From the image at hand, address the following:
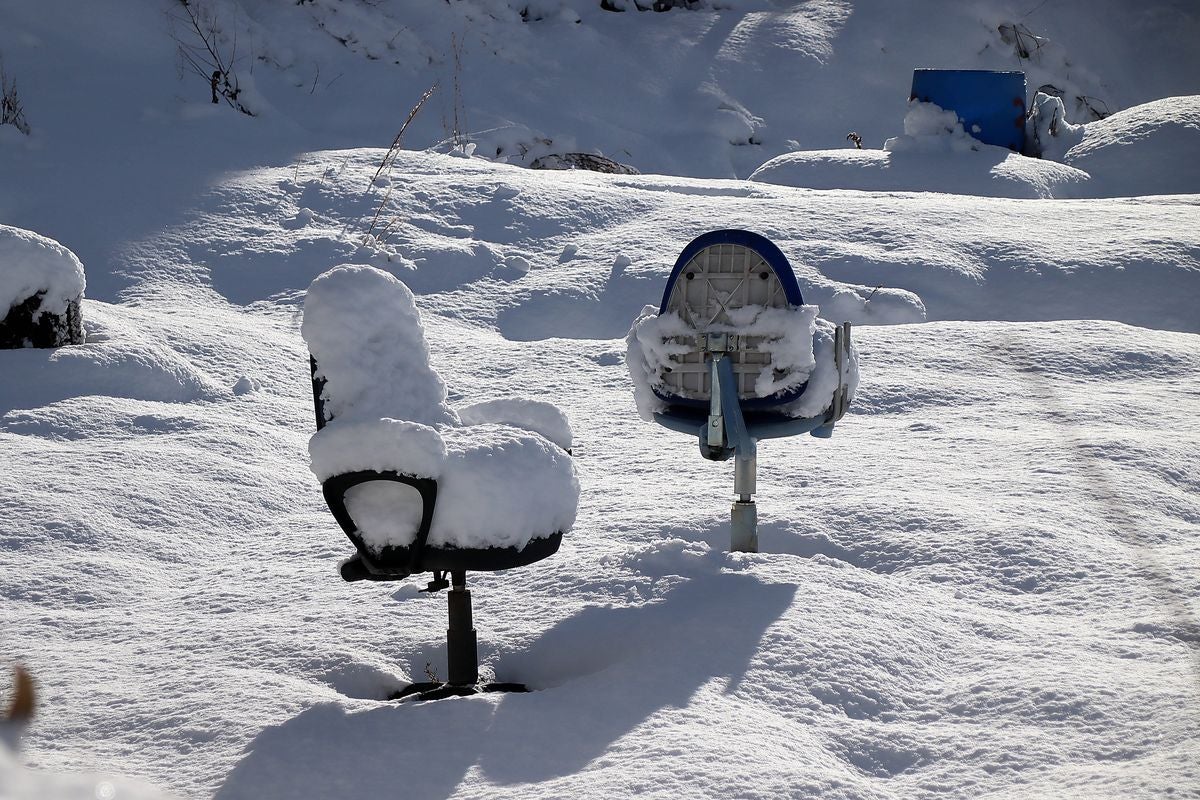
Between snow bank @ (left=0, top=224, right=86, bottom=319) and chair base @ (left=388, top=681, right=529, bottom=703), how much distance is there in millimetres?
2516

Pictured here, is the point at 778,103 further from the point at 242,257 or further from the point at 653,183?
the point at 242,257

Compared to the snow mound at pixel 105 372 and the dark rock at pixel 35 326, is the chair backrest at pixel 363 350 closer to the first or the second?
the snow mound at pixel 105 372

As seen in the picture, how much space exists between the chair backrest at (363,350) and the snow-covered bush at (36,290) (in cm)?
231

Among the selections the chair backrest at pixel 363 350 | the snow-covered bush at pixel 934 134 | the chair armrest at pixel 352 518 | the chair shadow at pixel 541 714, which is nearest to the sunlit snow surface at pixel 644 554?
the chair shadow at pixel 541 714

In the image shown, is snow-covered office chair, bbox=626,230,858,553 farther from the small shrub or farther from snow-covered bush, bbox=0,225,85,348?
the small shrub

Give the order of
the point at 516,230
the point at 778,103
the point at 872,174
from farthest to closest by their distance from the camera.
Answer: the point at 778,103, the point at 872,174, the point at 516,230

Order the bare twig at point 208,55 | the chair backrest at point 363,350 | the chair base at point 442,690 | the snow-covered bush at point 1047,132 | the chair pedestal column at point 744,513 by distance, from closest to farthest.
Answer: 1. the chair backrest at point 363,350
2. the chair base at point 442,690
3. the chair pedestal column at point 744,513
4. the bare twig at point 208,55
5. the snow-covered bush at point 1047,132

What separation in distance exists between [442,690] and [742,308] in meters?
1.29

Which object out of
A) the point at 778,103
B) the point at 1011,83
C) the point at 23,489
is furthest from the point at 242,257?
the point at 778,103

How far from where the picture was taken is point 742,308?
3.09 metres

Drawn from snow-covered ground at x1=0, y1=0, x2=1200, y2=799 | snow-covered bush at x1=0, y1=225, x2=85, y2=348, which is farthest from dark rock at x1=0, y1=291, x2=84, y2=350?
snow-covered ground at x1=0, y1=0, x2=1200, y2=799

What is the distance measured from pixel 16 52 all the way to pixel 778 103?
291 inches

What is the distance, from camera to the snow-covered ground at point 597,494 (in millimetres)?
2182

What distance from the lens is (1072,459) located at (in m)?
3.70
